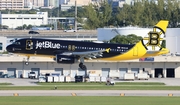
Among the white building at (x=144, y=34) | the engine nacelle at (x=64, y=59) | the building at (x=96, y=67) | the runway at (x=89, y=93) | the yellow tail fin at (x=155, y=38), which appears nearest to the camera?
the runway at (x=89, y=93)

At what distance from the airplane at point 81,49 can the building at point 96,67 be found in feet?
23.5

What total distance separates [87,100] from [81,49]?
3369 centimetres

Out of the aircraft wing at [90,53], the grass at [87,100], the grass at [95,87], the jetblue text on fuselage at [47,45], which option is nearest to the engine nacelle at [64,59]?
the aircraft wing at [90,53]

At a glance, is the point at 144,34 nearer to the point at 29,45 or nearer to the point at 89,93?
the point at 29,45

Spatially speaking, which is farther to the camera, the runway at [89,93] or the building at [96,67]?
the building at [96,67]

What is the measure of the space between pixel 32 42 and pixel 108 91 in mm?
21717

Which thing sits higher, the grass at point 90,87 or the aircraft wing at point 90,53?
the aircraft wing at point 90,53

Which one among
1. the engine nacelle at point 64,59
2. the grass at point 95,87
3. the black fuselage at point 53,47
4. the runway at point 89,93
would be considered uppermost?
the black fuselage at point 53,47

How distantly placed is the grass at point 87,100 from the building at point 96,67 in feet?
126

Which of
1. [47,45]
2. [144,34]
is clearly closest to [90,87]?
[47,45]

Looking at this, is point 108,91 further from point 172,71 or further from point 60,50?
point 172,71

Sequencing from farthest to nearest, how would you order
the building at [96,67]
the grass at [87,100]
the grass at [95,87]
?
the building at [96,67] → the grass at [95,87] → the grass at [87,100]

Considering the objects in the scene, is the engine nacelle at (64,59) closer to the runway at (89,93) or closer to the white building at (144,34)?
the runway at (89,93)

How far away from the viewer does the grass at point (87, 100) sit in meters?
68.9
